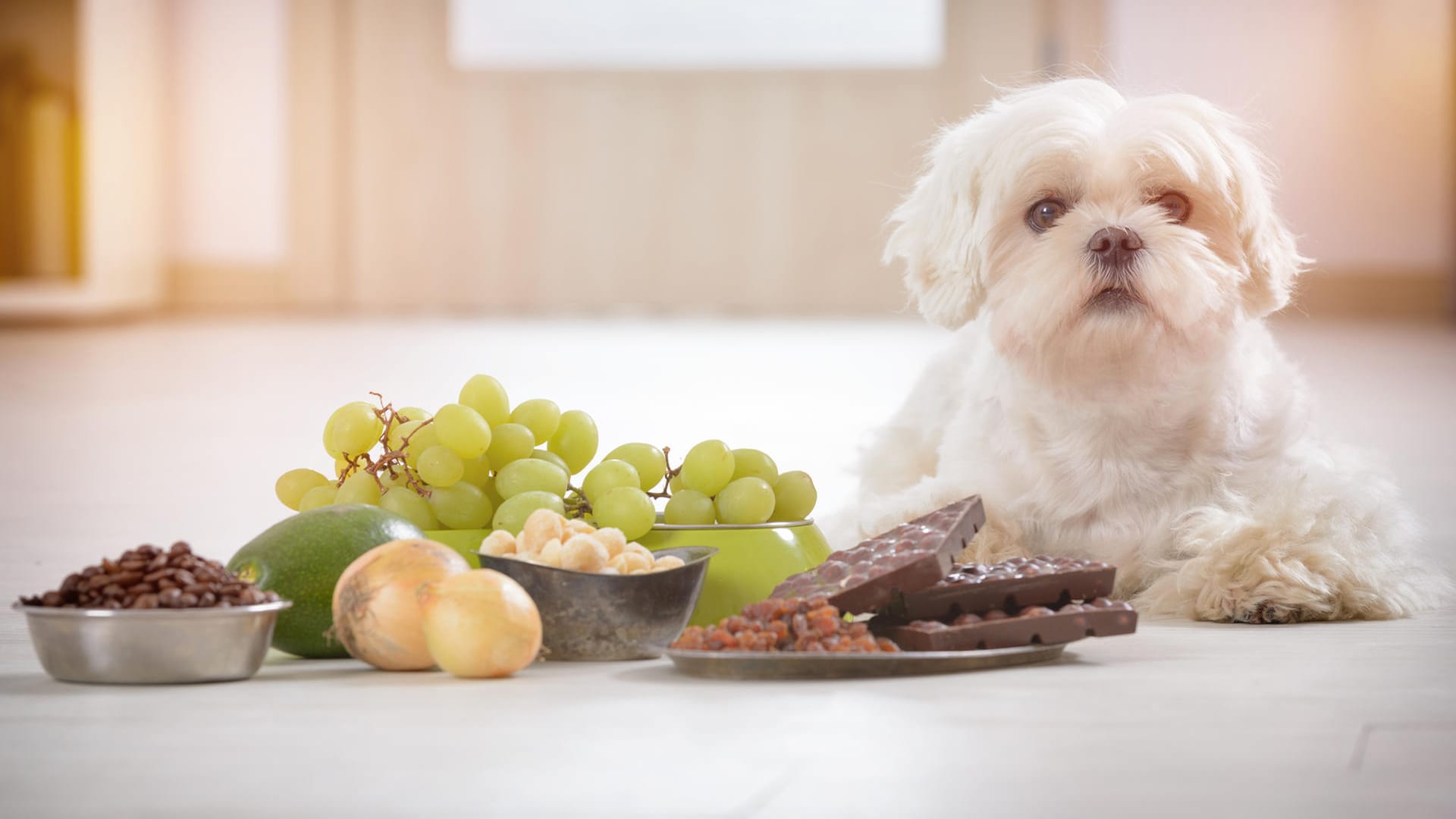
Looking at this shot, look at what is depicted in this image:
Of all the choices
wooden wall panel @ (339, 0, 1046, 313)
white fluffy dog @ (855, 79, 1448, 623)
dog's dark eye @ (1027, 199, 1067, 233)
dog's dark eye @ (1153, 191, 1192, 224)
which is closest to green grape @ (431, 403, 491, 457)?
white fluffy dog @ (855, 79, 1448, 623)

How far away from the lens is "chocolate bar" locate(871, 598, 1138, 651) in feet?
5.97

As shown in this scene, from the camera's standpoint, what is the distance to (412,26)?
11828mm

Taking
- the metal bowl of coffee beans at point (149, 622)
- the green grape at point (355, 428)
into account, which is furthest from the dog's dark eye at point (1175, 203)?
the metal bowl of coffee beans at point (149, 622)

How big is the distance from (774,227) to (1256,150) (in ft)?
30.3

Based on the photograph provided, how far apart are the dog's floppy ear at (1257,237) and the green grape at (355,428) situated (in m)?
1.21

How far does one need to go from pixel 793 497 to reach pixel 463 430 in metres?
0.44

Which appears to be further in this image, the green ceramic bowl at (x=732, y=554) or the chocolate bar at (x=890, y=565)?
the green ceramic bowl at (x=732, y=554)

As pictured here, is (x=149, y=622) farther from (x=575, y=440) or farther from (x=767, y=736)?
(x=575, y=440)

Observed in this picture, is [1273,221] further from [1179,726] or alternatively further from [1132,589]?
[1179,726]

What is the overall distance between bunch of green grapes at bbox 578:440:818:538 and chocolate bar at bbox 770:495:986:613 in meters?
0.22

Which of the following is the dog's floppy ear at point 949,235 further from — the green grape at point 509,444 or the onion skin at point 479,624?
the onion skin at point 479,624

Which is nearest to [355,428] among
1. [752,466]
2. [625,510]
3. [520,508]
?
[520,508]

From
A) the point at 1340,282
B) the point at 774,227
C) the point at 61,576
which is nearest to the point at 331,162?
the point at 774,227

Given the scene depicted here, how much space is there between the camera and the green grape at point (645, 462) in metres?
2.25
